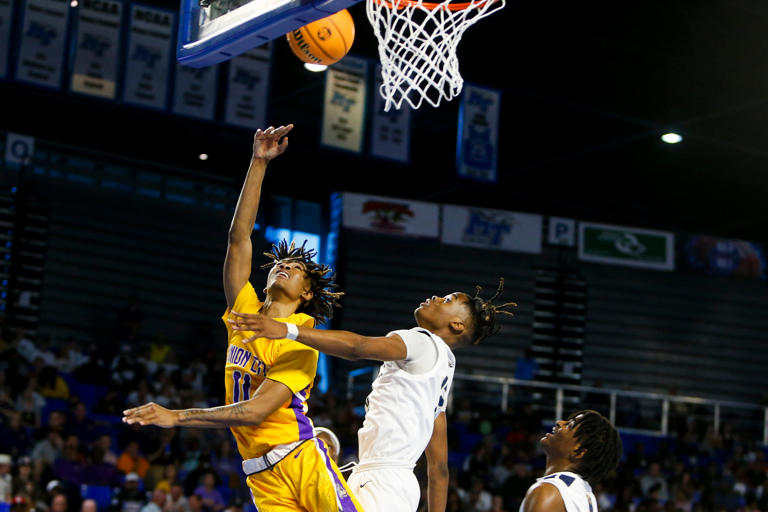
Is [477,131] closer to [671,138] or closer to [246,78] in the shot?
[246,78]

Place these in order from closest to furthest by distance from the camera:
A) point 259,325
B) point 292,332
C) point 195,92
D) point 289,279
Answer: point 259,325
point 292,332
point 289,279
point 195,92

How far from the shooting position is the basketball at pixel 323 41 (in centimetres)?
701

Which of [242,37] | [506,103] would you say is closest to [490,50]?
[506,103]

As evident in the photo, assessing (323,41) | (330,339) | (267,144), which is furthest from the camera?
(323,41)

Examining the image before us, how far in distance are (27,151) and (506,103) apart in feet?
26.7

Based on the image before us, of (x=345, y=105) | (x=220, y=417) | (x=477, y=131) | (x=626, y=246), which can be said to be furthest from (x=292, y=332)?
(x=626, y=246)

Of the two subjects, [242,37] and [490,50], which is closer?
[242,37]

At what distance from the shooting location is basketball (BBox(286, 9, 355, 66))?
23.0ft

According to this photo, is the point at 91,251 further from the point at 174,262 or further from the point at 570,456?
the point at 570,456

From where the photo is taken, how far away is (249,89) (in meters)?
15.2

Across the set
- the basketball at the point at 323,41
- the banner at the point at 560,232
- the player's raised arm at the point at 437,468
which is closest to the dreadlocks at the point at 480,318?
the player's raised arm at the point at 437,468

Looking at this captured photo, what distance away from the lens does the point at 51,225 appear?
18.2 m

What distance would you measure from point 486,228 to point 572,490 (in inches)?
620

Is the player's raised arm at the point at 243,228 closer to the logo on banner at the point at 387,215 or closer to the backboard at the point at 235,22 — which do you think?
the backboard at the point at 235,22
